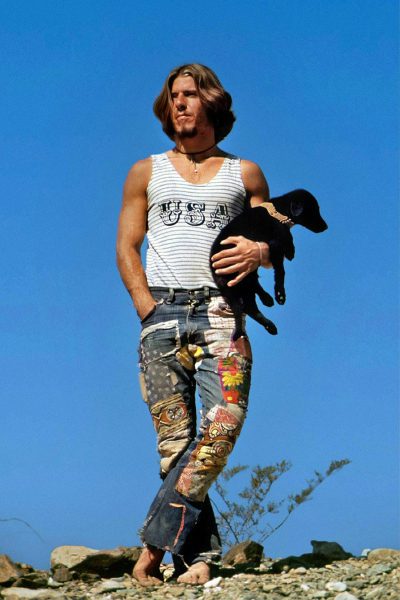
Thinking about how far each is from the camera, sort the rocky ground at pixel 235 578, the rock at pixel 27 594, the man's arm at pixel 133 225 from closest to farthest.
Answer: the rock at pixel 27 594, the rocky ground at pixel 235 578, the man's arm at pixel 133 225

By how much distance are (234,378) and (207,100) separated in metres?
1.69

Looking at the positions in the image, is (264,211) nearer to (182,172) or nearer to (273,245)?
(273,245)

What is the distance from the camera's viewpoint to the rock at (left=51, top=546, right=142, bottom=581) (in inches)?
225

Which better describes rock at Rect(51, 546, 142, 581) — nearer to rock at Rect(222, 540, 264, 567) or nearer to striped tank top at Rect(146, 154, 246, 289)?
rock at Rect(222, 540, 264, 567)

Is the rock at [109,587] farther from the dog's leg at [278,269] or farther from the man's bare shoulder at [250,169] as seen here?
the man's bare shoulder at [250,169]

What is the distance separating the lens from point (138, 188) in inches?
221

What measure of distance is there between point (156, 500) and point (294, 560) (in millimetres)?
1233

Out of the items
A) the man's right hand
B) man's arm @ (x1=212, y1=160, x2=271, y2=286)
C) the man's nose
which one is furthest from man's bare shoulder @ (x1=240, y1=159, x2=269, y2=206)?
the man's right hand

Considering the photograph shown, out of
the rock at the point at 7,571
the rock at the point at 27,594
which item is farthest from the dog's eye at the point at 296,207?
the rock at the point at 7,571

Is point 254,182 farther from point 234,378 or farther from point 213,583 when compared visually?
point 213,583

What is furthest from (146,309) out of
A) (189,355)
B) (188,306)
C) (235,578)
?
(235,578)

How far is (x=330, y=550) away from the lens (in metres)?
6.25

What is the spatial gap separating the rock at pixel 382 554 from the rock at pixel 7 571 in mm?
2346

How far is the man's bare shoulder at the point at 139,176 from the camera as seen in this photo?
5621 millimetres
